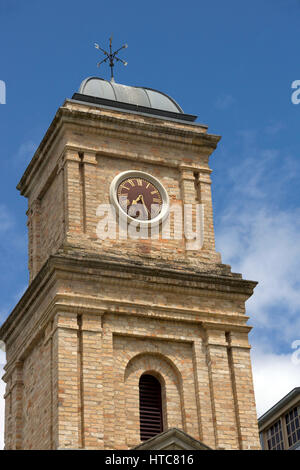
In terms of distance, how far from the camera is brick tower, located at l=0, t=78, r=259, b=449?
35.9 meters

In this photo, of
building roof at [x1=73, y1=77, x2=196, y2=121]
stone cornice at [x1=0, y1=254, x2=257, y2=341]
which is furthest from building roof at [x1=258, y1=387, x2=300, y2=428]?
building roof at [x1=73, y1=77, x2=196, y2=121]

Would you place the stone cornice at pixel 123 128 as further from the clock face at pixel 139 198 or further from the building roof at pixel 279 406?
the building roof at pixel 279 406

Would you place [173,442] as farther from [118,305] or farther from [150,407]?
[118,305]

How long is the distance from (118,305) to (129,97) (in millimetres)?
9574

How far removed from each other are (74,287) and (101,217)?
3.45 meters

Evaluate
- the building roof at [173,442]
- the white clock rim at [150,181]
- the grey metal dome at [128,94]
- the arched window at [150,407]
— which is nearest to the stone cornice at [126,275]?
the white clock rim at [150,181]

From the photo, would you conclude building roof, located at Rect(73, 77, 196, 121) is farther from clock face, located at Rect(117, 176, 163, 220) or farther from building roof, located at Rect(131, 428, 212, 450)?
building roof, located at Rect(131, 428, 212, 450)

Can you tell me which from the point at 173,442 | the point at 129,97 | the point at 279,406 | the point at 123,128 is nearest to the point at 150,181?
the point at 123,128

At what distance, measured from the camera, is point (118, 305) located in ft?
122

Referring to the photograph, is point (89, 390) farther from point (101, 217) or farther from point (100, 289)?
point (101, 217)

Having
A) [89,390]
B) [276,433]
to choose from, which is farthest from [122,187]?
[276,433]

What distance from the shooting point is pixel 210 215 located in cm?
4138

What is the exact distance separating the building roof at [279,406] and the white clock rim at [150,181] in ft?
28.7

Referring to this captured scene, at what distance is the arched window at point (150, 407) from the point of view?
36.4 metres
